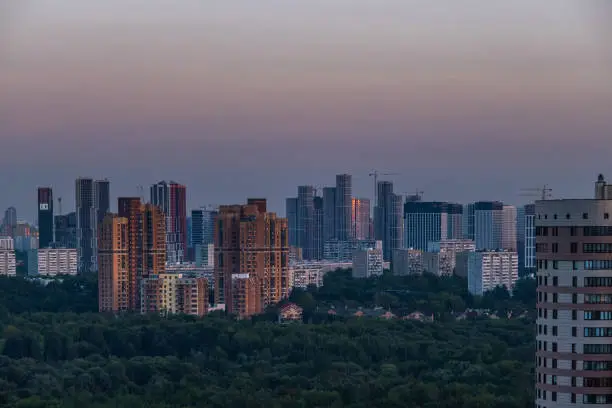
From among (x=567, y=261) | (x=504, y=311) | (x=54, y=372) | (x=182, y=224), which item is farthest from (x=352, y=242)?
(x=567, y=261)

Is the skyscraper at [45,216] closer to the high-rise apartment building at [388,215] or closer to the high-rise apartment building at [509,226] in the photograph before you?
the high-rise apartment building at [388,215]

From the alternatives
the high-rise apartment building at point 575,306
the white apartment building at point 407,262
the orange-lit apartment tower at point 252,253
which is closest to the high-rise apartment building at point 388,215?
the white apartment building at point 407,262

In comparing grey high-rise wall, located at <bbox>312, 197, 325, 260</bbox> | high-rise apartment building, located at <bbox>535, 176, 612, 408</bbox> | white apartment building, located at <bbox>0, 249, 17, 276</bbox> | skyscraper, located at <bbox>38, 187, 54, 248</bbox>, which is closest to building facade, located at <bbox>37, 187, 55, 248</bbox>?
skyscraper, located at <bbox>38, 187, 54, 248</bbox>

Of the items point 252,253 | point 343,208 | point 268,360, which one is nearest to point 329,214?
point 343,208

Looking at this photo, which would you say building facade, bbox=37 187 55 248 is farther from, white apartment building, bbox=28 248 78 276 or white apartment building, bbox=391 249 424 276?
white apartment building, bbox=391 249 424 276

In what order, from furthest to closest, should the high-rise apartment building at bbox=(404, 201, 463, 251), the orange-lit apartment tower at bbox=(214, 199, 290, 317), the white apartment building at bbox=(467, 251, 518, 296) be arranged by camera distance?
1. the high-rise apartment building at bbox=(404, 201, 463, 251)
2. the white apartment building at bbox=(467, 251, 518, 296)
3. the orange-lit apartment tower at bbox=(214, 199, 290, 317)

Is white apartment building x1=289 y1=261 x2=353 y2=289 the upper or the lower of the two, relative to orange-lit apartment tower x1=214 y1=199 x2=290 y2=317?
lower

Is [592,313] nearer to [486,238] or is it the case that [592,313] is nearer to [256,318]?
[256,318]
